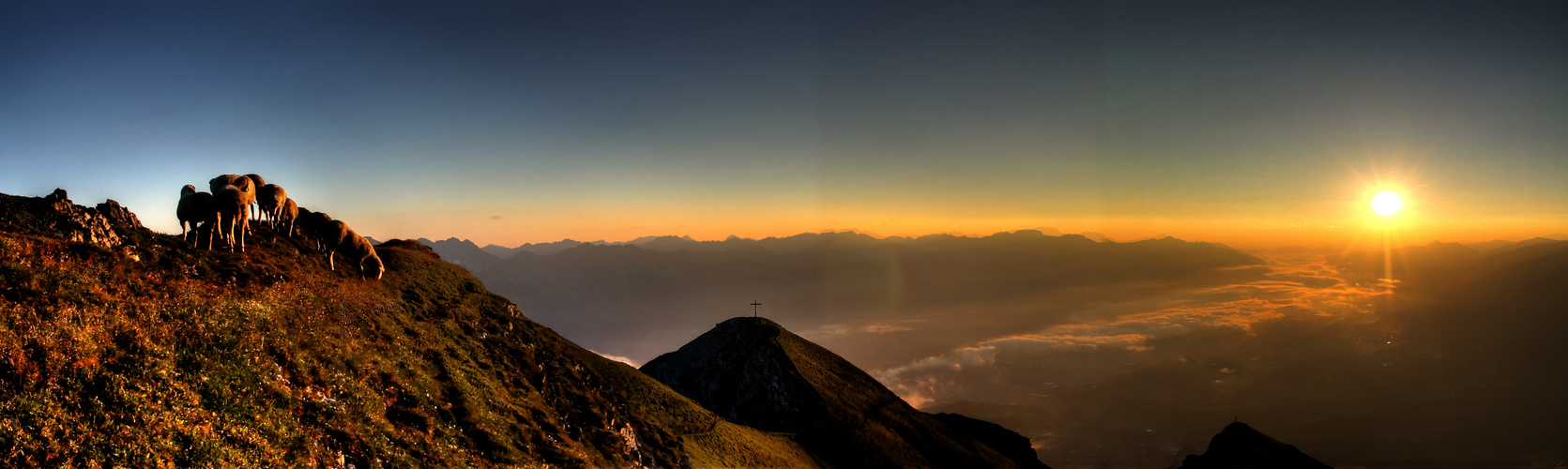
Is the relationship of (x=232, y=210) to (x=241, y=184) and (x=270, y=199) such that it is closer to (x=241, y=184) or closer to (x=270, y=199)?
(x=241, y=184)

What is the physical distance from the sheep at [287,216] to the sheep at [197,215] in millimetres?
6900

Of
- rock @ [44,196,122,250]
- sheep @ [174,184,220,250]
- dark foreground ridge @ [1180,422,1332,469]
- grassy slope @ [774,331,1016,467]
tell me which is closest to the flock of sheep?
sheep @ [174,184,220,250]

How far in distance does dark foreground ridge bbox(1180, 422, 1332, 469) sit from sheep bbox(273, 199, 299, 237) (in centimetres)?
18191

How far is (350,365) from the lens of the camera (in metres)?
26.0

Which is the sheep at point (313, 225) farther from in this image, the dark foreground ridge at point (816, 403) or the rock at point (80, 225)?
the dark foreground ridge at point (816, 403)

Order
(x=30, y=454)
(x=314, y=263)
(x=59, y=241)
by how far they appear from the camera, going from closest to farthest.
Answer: (x=30, y=454) < (x=59, y=241) < (x=314, y=263)

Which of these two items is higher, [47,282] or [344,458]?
[47,282]

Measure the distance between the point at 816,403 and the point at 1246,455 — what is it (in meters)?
124

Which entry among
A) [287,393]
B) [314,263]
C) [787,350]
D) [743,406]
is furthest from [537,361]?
[787,350]

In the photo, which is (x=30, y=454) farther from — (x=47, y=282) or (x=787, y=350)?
(x=787, y=350)

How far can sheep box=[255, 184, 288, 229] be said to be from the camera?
34906 millimetres

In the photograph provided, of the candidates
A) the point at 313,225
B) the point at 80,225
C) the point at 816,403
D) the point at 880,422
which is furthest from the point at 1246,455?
the point at 80,225

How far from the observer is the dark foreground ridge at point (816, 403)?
291ft

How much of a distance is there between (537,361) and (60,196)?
26.3 meters
